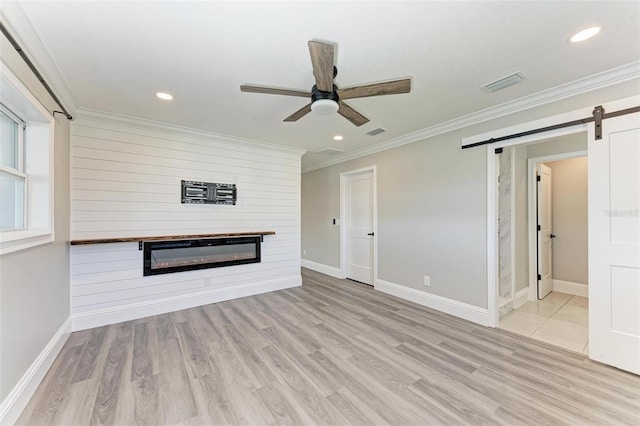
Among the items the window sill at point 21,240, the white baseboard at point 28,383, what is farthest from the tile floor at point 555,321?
the window sill at point 21,240

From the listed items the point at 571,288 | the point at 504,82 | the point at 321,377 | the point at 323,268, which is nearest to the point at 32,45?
the point at 321,377

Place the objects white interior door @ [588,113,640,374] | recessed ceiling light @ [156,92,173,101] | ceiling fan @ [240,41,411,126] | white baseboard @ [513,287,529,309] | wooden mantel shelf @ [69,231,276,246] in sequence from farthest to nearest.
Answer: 1. white baseboard @ [513,287,529,309]
2. wooden mantel shelf @ [69,231,276,246]
3. recessed ceiling light @ [156,92,173,101]
4. white interior door @ [588,113,640,374]
5. ceiling fan @ [240,41,411,126]

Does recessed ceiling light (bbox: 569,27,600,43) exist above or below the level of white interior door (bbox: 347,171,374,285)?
above

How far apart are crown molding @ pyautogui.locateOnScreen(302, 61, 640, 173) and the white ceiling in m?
0.09

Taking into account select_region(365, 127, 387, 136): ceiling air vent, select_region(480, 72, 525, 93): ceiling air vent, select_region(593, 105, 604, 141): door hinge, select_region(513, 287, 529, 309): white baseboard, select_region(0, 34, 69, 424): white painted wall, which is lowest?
select_region(513, 287, 529, 309): white baseboard

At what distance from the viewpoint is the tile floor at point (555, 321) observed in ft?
8.91

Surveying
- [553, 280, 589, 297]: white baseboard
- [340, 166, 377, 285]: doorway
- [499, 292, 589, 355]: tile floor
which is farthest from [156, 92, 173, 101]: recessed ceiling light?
[553, 280, 589, 297]: white baseboard

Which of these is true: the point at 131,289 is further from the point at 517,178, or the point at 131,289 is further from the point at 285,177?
the point at 517,178

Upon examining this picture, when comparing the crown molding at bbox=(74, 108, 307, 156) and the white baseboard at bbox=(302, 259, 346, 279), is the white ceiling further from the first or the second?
the white baseboard at bbox=(302, 259, 346, 279)

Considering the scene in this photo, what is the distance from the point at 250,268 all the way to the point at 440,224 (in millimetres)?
3049

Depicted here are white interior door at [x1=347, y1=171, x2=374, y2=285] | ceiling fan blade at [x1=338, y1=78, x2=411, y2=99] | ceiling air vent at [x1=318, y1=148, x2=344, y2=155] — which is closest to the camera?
ceiling fan blade at [x1=338, y1=78, x2=411, y2=99]

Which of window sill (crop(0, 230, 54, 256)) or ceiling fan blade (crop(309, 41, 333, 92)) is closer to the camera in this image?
ceiling fan blade (crop(309, 41, 333, 92))

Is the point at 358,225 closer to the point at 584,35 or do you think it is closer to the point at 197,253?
the point at 197,253

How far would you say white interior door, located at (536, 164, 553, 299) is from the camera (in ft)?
13.1
